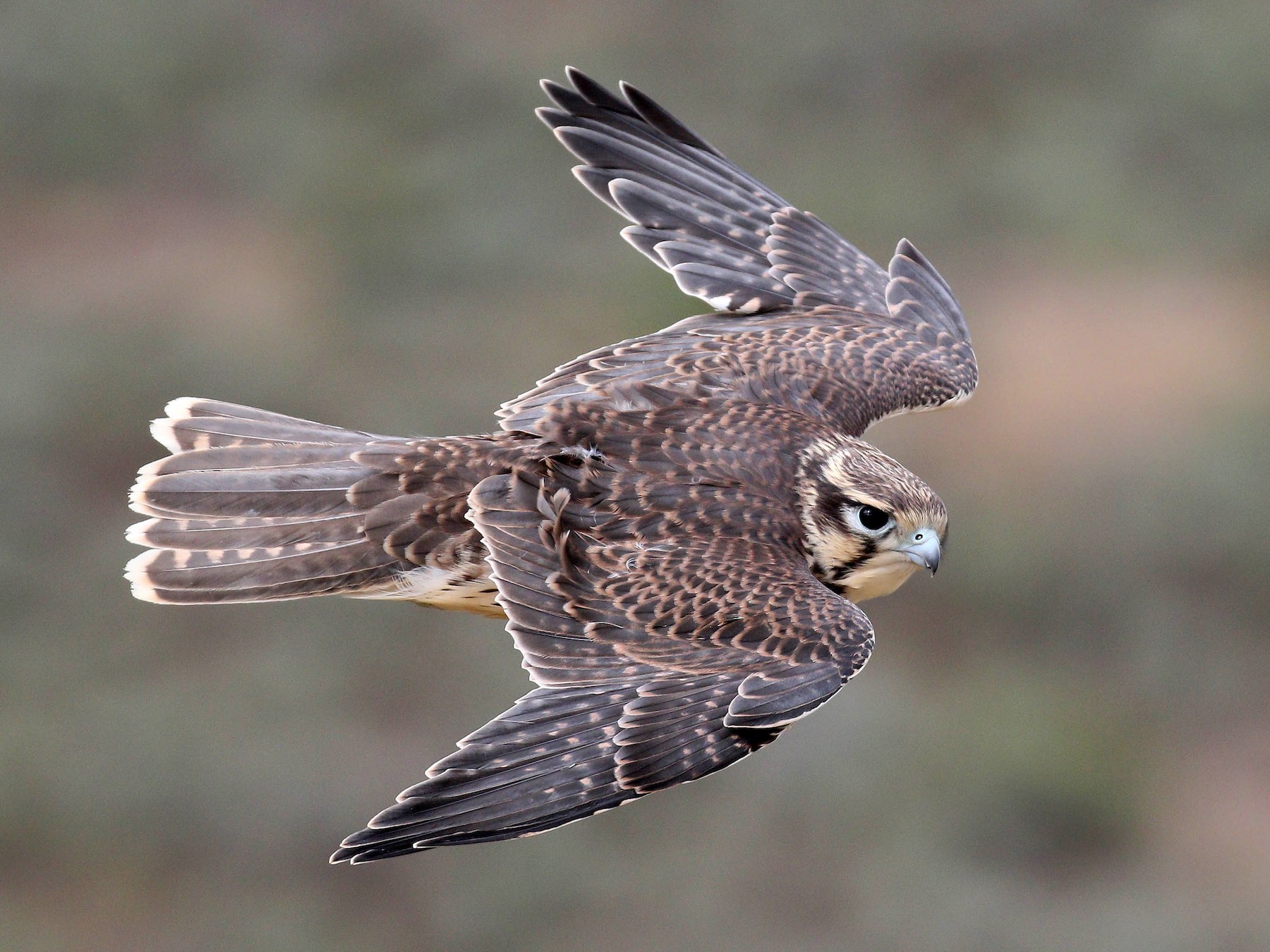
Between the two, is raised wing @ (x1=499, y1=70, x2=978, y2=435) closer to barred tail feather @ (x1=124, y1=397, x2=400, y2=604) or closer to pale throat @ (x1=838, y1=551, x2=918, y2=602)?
pale throat @ (x1=838, y1=551, x2=918, y2=602)

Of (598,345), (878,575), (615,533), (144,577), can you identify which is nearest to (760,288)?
(878,575)

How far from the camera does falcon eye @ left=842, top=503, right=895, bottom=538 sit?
5.42m

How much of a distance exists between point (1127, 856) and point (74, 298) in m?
10.3

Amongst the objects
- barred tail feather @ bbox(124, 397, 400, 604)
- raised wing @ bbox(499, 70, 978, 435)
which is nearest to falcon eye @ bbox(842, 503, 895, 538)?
raised wing @ bbox(499, 70, 978, 435)

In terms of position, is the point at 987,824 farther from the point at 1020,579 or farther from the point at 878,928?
the point at 1020,579

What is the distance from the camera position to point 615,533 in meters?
5.23

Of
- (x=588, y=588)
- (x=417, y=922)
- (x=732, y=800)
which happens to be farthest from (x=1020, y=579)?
(x=588, y=588)

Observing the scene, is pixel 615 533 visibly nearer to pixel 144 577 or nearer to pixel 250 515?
pixel 250 515

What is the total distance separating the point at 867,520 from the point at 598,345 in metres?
9.36

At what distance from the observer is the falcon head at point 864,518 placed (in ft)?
17.7

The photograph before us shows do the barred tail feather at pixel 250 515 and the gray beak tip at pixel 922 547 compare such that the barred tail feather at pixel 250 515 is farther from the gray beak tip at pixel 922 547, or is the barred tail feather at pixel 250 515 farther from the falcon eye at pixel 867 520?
the gray beak tip at pixel 922 547

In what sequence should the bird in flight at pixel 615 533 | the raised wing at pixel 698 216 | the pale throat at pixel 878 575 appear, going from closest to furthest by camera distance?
1. the bird in flight at pixel 615 533
2. the pale throat at pixel 878 575
3. the raised wing at pixel 698 216

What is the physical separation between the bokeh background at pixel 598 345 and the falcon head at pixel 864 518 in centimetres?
560

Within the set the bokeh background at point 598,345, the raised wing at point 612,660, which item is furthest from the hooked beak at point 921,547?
the bokeh background at point 598,345
